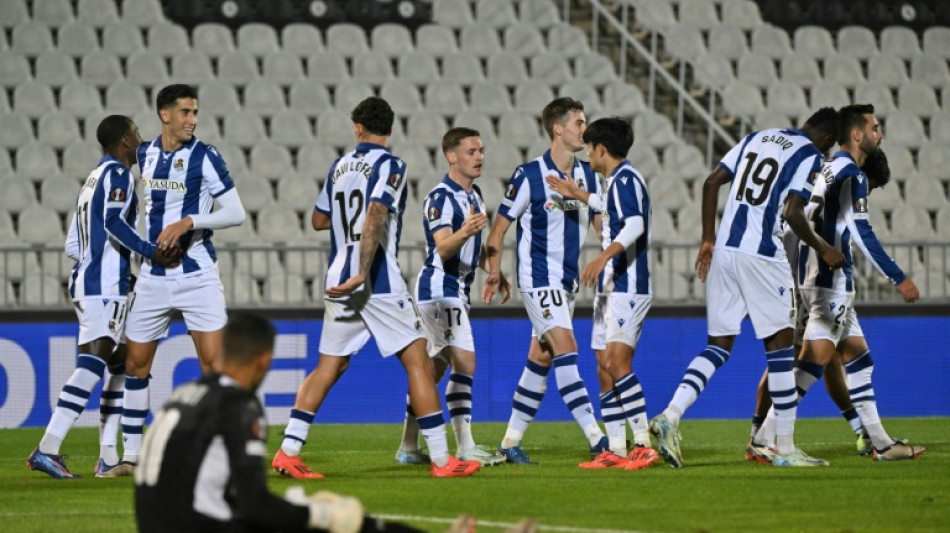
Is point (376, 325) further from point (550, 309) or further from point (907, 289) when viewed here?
point (907, 289)

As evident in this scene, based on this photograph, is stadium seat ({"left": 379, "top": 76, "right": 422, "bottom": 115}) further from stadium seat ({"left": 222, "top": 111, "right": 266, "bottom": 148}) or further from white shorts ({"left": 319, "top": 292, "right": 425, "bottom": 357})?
white shorts ({"left": 319, "top": 292, "right": 425, "bottom": 357})

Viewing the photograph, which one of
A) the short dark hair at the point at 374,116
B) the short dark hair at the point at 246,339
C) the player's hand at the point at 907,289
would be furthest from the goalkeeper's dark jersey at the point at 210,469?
the player's hand at the point at 907,289

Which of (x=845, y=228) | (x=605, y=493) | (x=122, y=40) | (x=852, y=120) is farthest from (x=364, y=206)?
(x=122, y=40)

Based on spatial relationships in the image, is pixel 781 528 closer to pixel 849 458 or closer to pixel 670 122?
pixel 849 458

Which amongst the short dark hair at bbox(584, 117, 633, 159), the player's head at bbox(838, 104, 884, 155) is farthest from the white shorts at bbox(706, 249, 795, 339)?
the player's head at bbox(838, 104, 884, 155)

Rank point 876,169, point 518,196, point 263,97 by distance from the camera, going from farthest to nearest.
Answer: point 263,97 → point 876,169 → point 518,196

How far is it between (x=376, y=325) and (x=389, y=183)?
2.82 ft

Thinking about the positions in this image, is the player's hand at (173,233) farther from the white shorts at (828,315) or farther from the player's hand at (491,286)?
the white shorts at (828,315)

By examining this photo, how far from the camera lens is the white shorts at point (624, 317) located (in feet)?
31.4

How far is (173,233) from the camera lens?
Answer: 29.0 ft

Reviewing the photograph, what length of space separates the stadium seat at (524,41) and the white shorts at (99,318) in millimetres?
11111

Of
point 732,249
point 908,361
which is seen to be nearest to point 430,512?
point 732,249

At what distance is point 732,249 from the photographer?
30.5 feet

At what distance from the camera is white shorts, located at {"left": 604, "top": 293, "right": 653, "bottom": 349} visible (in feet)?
31.4
